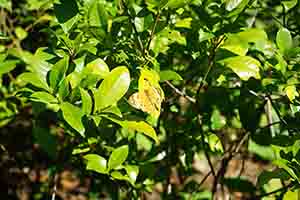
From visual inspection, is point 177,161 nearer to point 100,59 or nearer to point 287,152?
point 287,152

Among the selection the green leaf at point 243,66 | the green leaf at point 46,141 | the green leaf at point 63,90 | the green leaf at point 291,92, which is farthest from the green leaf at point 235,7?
the green leaf at point 46,141

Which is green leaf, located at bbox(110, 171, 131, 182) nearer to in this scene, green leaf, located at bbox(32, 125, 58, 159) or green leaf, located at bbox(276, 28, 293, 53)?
green leaf, located at bbox(32, 125, 58, 159)

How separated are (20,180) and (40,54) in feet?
7.28

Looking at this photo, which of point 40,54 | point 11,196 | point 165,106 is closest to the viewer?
point 40,54

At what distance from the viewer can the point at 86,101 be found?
4.13 feet

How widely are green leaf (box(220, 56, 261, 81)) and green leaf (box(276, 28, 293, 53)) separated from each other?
0.29 feet

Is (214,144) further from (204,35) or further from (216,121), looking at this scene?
(204,35)

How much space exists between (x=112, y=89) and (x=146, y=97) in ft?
0.27

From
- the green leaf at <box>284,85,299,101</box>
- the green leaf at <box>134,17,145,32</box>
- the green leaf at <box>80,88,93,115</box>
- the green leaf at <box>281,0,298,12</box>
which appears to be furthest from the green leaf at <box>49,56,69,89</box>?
the green leaf at <box>281,0,298,12</box>

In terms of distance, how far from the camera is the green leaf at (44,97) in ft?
4.17

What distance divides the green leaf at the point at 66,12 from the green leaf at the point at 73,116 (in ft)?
0.79

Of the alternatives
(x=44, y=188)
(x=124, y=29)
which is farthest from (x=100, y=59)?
(x=44, y=188)

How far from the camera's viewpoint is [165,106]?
6.17 feet

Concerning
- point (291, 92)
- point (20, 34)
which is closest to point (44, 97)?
point (291, 92)
